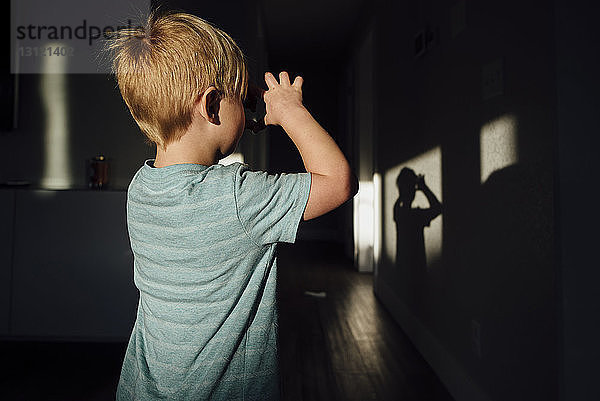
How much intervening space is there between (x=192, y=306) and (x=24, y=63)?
2682 millimetres

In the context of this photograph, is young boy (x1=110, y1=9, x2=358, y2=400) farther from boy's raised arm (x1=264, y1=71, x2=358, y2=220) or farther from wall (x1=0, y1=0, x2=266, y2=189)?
wall (x1=0, y1=0, x2=266, y2=189)

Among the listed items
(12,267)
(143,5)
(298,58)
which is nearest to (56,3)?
(143,5)

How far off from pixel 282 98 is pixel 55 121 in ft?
7.98

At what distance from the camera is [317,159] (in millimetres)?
651

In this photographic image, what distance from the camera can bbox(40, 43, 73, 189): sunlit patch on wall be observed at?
262cm

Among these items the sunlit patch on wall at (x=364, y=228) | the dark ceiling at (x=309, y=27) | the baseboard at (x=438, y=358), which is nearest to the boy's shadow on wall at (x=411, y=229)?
the baseboard at (x=438, y=358)

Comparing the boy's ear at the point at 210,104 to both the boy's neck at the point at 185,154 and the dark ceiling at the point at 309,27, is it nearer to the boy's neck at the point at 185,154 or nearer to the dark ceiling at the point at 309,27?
the boy's neck at the point at 185,154

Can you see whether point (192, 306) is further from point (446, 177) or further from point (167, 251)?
point (446, 177)

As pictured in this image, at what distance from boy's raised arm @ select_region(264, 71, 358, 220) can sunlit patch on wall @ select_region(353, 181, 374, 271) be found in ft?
13.4

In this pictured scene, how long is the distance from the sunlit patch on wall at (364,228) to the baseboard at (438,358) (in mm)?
1610

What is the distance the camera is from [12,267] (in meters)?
2.24

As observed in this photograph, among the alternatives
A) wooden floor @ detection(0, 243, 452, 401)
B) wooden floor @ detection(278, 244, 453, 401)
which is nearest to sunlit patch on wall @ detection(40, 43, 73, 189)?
wooden floor @ detection(0, 243, 452, 401)

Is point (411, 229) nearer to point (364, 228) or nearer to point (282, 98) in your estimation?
point (282, 98)

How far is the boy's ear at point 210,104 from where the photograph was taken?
665 mm
